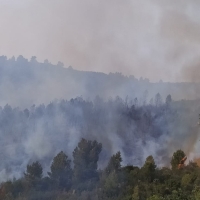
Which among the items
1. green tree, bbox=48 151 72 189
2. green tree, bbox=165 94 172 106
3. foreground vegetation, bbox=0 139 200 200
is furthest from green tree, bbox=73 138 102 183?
green tree, bbox=165 94 172 106

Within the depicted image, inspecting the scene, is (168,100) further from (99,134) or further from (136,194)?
(136,194)

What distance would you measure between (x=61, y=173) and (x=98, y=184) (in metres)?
0.98

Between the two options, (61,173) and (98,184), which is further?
(61,173)

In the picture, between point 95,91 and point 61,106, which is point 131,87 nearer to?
point 95,91

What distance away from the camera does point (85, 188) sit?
25.3 feet

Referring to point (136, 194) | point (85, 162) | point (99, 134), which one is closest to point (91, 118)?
point (99, 134)

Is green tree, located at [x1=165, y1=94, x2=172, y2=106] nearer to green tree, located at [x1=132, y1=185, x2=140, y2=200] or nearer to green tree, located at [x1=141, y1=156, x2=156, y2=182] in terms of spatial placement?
green tree, located at [x1=141, y1=156, x2=156, y2=182]

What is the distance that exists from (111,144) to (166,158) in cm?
171

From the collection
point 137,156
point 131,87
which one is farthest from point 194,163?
point 131,87

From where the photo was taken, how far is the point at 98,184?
304 inches

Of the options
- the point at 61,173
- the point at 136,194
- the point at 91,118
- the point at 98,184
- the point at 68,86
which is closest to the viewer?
the point at 136,194

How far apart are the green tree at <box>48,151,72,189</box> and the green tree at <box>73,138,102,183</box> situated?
0.18 meters

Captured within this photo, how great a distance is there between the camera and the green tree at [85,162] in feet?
27.0

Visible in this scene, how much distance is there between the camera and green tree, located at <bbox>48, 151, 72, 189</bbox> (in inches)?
316
